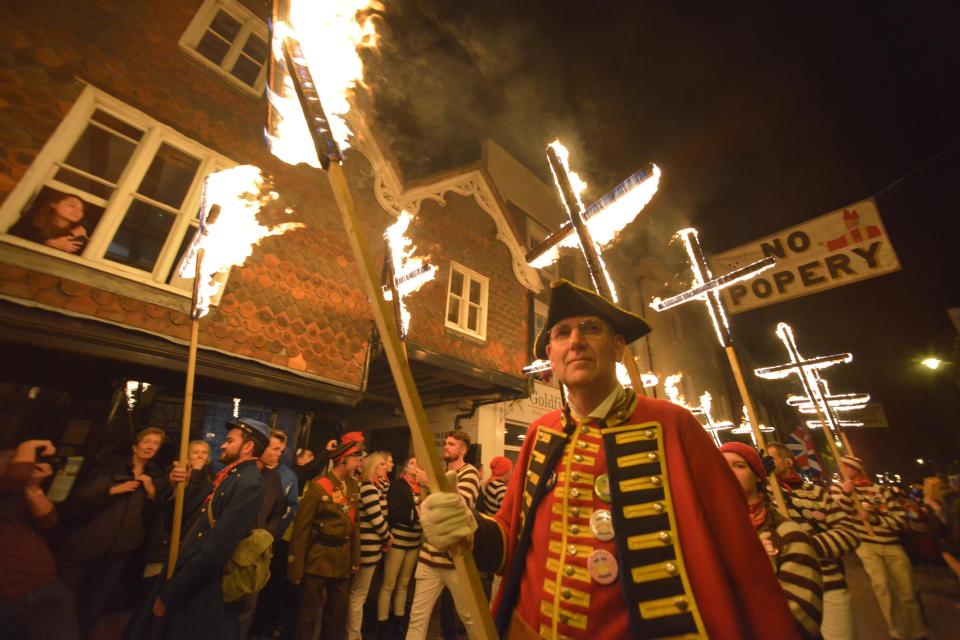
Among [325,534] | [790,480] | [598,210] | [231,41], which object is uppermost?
[231,41]

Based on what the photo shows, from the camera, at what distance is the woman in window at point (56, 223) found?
16.4 ft

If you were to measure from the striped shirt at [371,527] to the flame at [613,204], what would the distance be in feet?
16.3

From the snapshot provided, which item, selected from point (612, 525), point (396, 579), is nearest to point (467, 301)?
point (396, 579)

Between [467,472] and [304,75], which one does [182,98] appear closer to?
[304,75]

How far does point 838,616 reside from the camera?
3641mm

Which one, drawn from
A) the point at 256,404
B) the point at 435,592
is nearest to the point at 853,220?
the point at 435,592

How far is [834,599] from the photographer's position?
3693 mm

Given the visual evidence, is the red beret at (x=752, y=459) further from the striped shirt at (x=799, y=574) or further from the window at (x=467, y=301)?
the window at (x=467, y=301)

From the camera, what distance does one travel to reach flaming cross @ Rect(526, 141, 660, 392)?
13.7 feet

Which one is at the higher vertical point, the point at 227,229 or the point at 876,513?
the point at 227,229

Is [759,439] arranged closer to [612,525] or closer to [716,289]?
[716,289]

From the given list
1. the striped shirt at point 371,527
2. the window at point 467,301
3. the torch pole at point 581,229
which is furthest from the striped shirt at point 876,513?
the window at point 467,301

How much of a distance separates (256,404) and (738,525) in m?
7.44

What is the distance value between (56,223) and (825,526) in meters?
10.8
